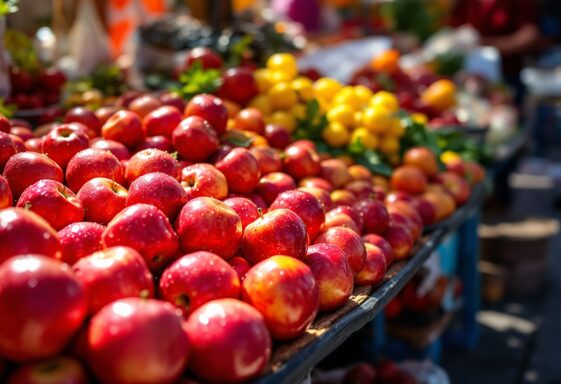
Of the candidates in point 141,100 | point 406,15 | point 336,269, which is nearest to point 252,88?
point 141,100

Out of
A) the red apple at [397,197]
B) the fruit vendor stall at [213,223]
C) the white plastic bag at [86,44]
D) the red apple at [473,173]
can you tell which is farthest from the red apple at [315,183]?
the white plastic bag at [86,44]

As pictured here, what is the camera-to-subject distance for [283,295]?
150 centimetres

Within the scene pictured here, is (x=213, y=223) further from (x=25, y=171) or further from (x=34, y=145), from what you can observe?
(x=34, y=145)

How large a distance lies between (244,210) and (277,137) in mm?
959

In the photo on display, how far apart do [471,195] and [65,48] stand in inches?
124

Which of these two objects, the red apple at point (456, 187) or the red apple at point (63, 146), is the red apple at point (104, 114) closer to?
the red apple at point (63, 146)

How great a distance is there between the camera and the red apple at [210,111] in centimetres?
240

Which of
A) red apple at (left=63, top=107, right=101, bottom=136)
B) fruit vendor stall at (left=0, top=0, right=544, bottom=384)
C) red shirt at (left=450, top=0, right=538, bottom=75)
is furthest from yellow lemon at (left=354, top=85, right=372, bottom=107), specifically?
red shirt at (left=450, top=0, right=538, bottom=75)

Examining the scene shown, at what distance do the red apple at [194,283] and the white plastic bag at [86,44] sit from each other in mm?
3153

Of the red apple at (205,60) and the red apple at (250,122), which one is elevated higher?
the red apple at (205,60)

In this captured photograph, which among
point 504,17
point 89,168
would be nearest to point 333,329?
point 89,168

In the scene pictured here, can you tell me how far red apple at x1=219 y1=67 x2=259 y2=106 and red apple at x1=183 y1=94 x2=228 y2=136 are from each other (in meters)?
0.88

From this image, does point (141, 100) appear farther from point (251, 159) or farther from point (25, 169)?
point (25, 169)

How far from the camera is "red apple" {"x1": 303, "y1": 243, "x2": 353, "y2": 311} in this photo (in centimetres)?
174
